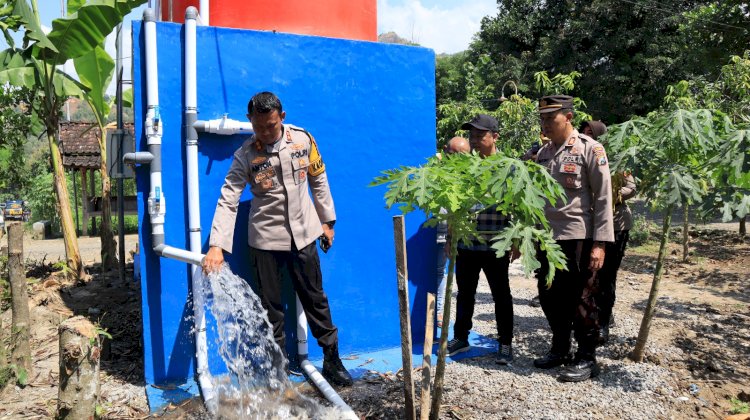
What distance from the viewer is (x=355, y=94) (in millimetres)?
4652

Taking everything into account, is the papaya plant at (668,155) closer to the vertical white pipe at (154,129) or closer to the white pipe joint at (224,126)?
the white pipe joint at (224,126)

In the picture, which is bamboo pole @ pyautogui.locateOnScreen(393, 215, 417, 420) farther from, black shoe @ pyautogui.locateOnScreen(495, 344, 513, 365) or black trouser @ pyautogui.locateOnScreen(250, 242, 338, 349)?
black shoe @ pyautogui.locateOnScreen(495, 344, 513, 365)

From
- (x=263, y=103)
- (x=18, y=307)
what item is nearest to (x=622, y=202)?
(x=263, y=103)

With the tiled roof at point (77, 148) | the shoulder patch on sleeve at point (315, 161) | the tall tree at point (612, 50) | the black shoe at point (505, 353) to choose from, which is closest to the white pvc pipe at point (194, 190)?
the shoulder patch on sleeve at point (315, 161)

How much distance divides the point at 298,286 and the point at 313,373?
0.61 meters

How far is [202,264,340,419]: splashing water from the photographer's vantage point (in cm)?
386

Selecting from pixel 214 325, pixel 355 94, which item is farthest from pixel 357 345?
pixel 355 94

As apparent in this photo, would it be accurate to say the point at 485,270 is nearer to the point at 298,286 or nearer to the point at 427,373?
the point at 298,286

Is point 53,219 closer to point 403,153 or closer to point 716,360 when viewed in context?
point 403,153

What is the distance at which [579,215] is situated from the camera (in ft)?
13.6

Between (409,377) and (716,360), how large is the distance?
9.64 feet

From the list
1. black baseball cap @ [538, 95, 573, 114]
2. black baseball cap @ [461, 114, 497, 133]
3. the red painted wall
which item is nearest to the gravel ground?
black baseball cap @ [461, 114, 497, 133]

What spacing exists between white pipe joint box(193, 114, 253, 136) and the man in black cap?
1.65 meters

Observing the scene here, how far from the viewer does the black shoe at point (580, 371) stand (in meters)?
4.18
